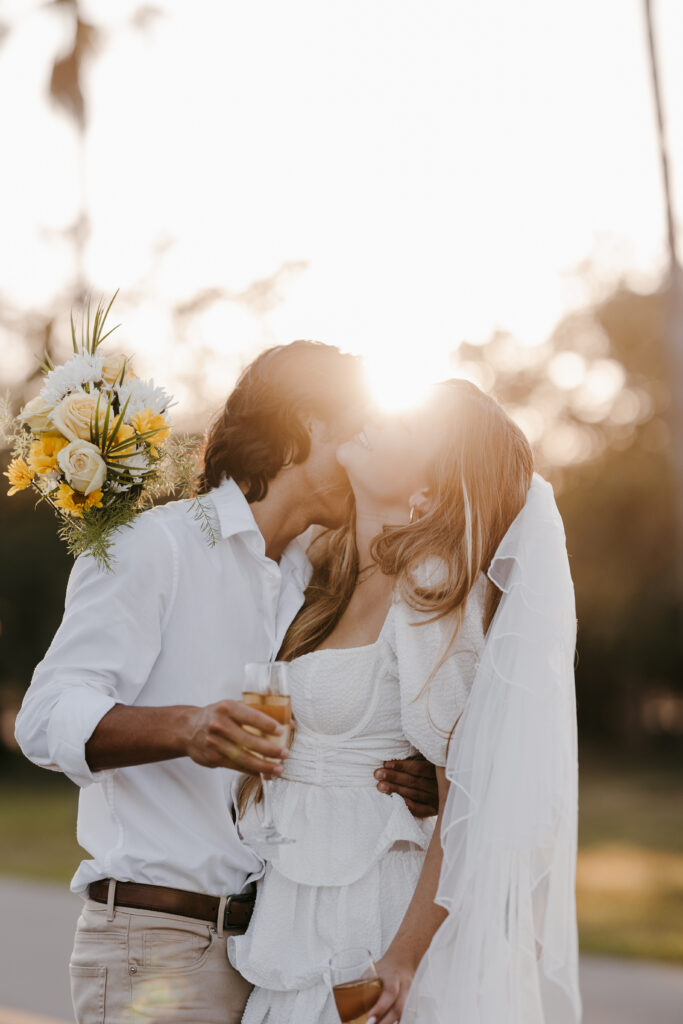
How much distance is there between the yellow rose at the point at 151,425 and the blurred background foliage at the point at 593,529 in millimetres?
19414

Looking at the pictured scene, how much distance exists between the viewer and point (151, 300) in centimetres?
2628

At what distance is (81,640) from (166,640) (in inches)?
11.0

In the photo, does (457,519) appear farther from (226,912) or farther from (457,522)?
(226,912)

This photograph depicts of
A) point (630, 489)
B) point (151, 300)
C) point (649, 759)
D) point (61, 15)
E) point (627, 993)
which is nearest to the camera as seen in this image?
point (627, 993)

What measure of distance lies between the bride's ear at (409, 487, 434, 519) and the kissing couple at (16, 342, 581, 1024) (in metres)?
0.01

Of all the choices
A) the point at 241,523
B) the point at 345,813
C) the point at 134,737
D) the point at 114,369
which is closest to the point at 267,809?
the point at 345,813

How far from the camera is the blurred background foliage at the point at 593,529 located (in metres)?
25.9

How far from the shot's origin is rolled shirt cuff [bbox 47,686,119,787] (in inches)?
119

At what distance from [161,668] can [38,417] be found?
795 millimetres

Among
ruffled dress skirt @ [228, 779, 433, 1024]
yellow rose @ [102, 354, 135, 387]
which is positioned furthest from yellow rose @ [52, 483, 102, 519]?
ruffled dress skirt @ [228, 779, 433, 1024]

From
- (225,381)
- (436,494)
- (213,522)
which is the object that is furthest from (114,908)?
(225,381)

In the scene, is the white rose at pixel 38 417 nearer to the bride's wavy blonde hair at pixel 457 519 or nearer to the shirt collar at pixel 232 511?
the shirt collar at pixel 232 511

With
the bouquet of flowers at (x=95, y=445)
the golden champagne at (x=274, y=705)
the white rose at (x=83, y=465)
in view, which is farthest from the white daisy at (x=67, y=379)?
the golden champagne at (x=274, y=705)

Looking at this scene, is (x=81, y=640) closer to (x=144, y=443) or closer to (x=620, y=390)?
(x=144, y=443)
